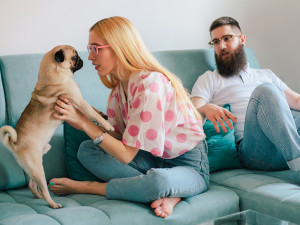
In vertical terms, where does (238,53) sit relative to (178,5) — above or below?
below

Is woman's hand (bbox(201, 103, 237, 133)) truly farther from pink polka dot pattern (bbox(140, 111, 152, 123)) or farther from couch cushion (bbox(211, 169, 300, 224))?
pink polka dot pattern (bbox(140, 111, 152, 123))

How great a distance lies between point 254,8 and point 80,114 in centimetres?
221

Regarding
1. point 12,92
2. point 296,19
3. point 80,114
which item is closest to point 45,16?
point 12,92

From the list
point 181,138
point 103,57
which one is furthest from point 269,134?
point 103,57

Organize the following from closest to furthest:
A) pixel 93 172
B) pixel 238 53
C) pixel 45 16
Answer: pixel 93 172 → pixel 45 16 → pixel 238 53

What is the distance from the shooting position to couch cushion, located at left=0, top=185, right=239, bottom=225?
1.42 meters

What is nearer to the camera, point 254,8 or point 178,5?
point 178,5

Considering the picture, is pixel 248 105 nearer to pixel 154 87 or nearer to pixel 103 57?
pixel 154 87

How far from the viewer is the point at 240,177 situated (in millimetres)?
1957

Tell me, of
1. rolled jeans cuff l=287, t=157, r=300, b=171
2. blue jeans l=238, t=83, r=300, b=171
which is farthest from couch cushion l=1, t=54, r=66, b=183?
rolled jeans cuff l=287, t=157, r=300, b=171

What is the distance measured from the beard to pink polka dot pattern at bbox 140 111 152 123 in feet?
3.42

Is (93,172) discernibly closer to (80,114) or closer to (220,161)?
(80,114)

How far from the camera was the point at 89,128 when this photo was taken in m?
1.64

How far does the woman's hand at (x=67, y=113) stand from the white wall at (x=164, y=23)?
824 mm
